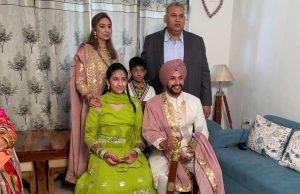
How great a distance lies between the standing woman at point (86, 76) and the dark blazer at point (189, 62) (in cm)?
40

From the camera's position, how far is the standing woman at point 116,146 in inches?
76.2

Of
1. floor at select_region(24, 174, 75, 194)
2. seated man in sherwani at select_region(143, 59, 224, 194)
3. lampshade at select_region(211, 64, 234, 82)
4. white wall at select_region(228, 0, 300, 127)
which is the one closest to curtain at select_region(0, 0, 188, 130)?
floor at select_region(24, 174, 75, 194)

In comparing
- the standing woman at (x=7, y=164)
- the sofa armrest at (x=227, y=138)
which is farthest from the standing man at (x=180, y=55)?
the standing woman at (x=7, y=164)

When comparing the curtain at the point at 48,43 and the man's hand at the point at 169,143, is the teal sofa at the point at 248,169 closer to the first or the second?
the man's hand at the point at 169,143

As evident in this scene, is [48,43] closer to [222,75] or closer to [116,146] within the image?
[116,146]

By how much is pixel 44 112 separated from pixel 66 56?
0.62 metres

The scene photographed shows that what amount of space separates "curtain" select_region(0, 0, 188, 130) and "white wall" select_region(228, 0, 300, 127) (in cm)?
94

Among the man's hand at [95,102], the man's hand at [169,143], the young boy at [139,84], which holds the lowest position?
the man's hand at [169,143]

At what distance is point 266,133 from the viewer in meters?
2.49

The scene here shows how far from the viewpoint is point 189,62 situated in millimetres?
2682

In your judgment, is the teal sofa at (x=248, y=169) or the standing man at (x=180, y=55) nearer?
the teal sofa at (x=248, y=169)

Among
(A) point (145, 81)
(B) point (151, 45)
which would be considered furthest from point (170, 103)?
(B) point (151, 45)

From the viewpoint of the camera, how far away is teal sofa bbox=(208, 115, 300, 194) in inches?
78.9

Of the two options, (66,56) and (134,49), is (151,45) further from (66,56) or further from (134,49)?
(66,56)
